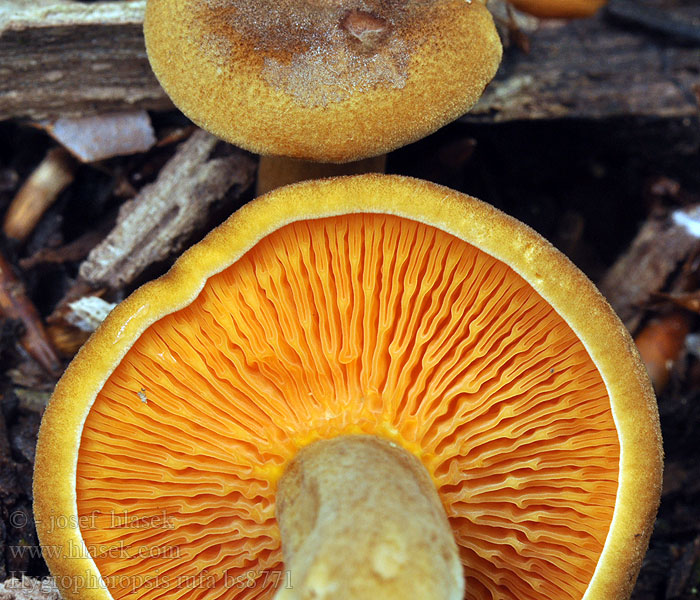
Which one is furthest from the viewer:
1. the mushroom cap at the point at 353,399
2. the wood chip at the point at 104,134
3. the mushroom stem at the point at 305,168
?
the wood chip at the point at 104,134

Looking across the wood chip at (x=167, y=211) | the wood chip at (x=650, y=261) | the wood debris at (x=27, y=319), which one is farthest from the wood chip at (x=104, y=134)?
the wood chip at (x=650, y=261)

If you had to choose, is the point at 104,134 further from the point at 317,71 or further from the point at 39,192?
the point at 317,71

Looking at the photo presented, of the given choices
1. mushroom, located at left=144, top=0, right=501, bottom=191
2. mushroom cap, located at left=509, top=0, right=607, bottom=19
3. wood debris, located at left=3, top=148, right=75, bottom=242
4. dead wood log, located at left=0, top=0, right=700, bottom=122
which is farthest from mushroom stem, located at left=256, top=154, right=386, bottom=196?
mushroom cap, located at left=509, top=0, right=607, bottom=19

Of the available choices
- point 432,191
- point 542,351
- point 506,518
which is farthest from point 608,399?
point 432,191

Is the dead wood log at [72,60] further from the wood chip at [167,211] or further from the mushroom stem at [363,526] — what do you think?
the mushroom stem at [363,526]

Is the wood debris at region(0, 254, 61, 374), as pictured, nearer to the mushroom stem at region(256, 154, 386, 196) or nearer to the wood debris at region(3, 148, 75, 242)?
the wood debris at region(3, 148, 75, 242)

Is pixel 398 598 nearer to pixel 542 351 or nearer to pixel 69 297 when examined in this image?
pixel 542 351
